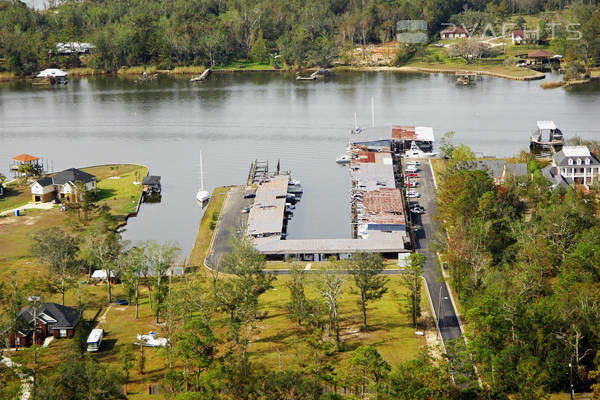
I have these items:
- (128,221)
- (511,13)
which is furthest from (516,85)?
(128,221)

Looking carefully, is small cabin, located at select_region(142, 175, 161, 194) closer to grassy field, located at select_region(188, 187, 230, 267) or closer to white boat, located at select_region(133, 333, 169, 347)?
grassy field, located at select_region(188, 187, 230, 267)

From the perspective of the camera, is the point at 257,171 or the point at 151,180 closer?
the point at 151,180

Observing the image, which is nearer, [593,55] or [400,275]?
[400,275]

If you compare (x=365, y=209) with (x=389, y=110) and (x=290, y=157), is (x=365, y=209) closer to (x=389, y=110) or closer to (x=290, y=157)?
(x=290, y=157)

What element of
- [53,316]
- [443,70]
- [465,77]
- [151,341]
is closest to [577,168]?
[151,341]

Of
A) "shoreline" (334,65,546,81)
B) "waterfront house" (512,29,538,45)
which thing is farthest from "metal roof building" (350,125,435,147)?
"waterfront house" (512,29,538,45)

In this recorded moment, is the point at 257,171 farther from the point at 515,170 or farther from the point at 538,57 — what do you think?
the point at 538,57

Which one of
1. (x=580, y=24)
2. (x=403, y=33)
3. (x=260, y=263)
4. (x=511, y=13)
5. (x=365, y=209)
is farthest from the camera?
(x=511, y=13)

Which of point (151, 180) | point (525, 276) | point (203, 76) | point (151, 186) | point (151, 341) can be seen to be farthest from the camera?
point (203, 76)
